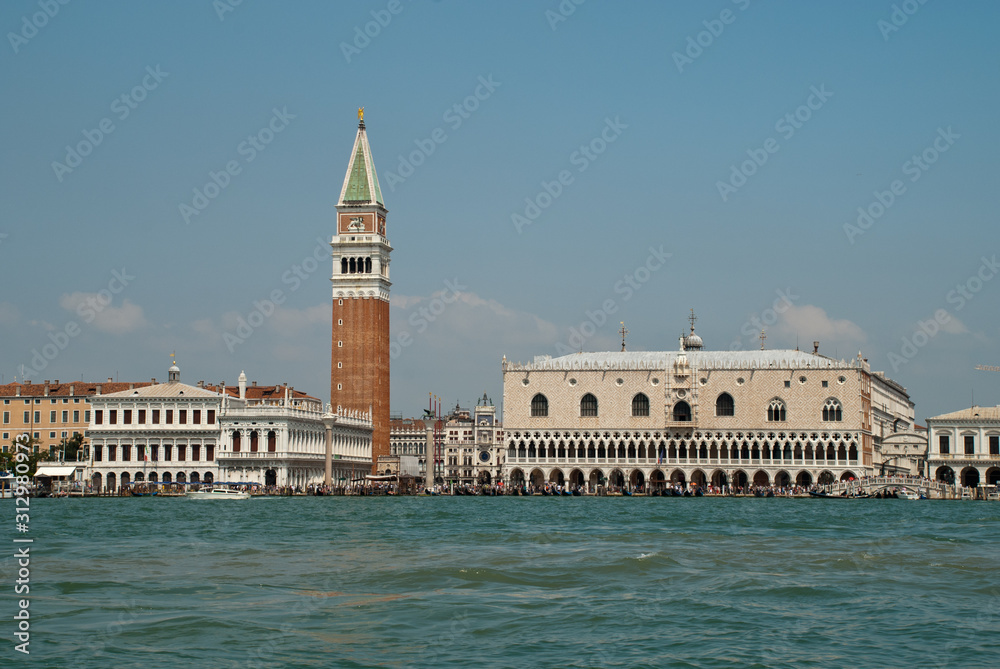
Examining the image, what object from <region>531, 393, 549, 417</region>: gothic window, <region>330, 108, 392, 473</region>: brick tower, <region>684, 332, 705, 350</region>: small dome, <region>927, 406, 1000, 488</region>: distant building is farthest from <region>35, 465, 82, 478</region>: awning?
<region>927, 406, 1000, 488</region>: distant building

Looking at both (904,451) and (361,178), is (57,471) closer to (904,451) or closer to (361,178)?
(361,178)

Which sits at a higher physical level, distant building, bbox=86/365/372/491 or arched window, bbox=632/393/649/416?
arched window, bbox=632/393/649/416

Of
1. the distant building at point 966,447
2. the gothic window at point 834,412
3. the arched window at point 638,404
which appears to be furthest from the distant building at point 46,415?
the distant building at point 966,447

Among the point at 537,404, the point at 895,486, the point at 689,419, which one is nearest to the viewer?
the point at 895,486

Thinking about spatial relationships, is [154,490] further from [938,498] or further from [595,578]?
[595,578]

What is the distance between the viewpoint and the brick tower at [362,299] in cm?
10250

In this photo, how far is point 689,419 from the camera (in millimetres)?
95438

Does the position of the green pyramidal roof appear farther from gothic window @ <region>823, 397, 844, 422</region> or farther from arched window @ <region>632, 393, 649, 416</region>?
gothic window @ <region>823, 397, 844, 422</region>

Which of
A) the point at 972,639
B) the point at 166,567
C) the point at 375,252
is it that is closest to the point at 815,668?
the point at 972,639

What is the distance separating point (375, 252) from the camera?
4107 inches

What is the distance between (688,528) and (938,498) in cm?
4838

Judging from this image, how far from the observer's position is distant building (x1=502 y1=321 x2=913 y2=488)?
93.9 meters

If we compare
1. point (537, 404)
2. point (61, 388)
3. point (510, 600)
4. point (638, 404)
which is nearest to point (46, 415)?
point (61, 388)

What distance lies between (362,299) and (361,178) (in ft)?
34.6
